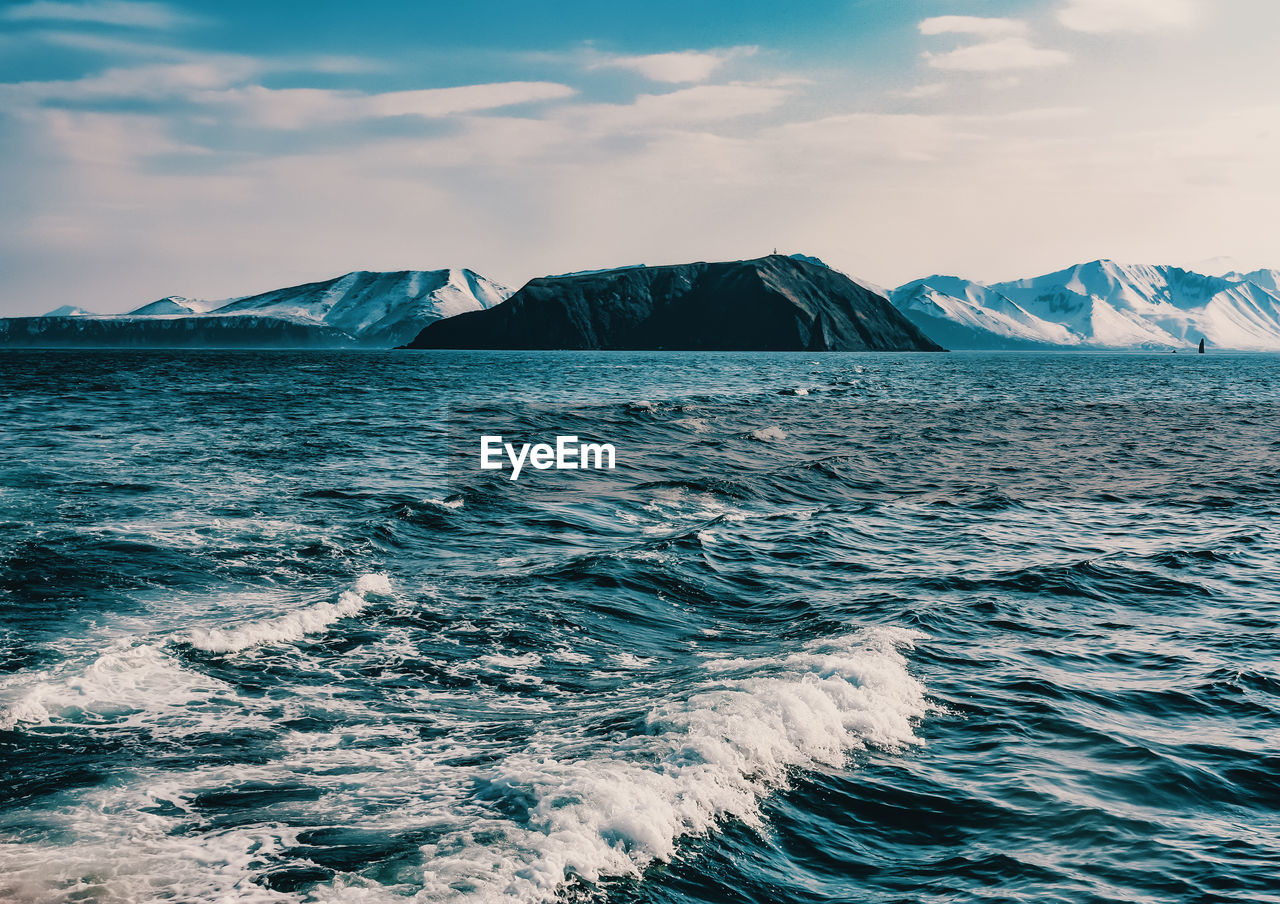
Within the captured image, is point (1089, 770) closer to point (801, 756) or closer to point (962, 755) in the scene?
point (962, 755)

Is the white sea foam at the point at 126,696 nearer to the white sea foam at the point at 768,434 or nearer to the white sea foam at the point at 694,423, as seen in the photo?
the white sea foam at the point at 768,434

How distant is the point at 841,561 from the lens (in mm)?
19172

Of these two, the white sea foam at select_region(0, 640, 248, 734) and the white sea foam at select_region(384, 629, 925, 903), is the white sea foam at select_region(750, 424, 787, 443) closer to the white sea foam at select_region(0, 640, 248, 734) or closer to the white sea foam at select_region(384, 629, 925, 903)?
the white sea foam at select_region(384, 629, 925, 903)

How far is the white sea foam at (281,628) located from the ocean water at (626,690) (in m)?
0.08

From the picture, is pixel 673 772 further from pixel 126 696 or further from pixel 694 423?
pixel 694 423

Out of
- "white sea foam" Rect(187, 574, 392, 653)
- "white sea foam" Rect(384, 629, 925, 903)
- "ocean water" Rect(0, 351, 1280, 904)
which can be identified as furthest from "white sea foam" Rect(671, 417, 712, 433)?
"white sea foam" Rect(384, 629, 925, 903)

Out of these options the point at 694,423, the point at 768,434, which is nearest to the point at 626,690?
the point at 768,434

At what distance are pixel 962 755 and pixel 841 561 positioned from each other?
9386 mm

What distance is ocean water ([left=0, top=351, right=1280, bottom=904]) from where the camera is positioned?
761 centimetres

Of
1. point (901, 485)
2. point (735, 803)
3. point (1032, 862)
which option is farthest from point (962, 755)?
point (901, 485)

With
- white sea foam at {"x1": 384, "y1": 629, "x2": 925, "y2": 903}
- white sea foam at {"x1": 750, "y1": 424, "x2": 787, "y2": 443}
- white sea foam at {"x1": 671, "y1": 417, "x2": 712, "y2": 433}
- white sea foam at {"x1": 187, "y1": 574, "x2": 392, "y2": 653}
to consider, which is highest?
white sea foam at {"x1": 671, "y1": 417, "x2": 712, "y2": 433}

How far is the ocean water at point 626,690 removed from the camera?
25.0ft

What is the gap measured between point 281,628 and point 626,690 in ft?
18.6

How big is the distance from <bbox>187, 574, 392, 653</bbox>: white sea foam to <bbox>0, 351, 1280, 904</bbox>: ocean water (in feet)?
0.27
